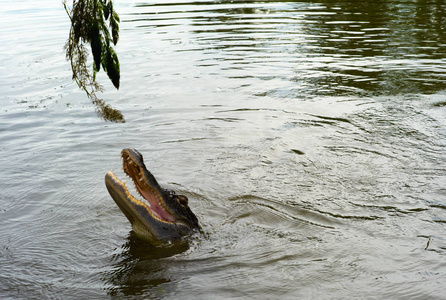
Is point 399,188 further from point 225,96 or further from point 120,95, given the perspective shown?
point 120,95

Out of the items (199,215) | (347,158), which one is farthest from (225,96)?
(199,215)

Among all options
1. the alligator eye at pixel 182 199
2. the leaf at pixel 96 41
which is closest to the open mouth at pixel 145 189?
the alligator eye at pixel 182 199

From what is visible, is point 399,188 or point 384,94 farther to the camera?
point 384,94

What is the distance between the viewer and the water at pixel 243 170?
4.54 meters

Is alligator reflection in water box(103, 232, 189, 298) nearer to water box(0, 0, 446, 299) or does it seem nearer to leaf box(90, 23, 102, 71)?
Result: water box(0, 0, 446, 299)

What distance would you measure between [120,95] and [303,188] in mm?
5568

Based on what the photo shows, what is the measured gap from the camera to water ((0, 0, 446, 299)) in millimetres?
4535

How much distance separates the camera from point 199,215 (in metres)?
5.70

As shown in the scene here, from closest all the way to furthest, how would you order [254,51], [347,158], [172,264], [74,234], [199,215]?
[172,264] → [74,234] → [199,215] → [347,158] → [254,51]

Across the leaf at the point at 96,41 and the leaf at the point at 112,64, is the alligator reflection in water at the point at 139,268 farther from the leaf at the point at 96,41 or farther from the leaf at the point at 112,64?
the leaf at the point at 96,41

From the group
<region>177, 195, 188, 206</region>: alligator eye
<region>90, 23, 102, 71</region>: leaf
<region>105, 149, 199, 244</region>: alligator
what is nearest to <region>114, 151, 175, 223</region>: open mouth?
<region>105, 149, 199, 244</region>: alligator

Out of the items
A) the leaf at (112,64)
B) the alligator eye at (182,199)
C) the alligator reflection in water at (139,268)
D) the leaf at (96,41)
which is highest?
the leaf at (96,41)

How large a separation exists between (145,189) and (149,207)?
181 mm

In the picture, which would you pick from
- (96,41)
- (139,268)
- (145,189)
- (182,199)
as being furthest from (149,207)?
(96,41)
